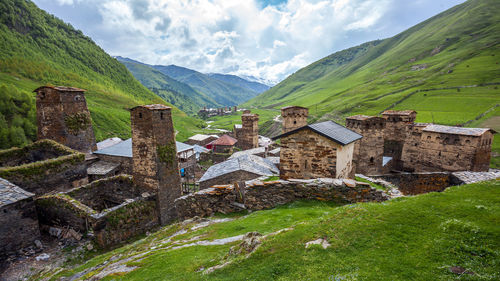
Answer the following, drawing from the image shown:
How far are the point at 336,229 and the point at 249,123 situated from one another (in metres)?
41.7

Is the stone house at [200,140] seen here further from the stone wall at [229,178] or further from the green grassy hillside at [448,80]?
the green grassy hillside at [448,80]

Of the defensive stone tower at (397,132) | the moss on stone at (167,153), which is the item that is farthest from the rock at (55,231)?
the defensive stone tower at (397,132)

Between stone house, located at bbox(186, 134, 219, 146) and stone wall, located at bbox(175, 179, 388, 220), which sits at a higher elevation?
stone wall, located at bbox(175, 179, 388, 220)

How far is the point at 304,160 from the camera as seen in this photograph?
12.9 meters

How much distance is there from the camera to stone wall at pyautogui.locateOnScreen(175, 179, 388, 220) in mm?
9500

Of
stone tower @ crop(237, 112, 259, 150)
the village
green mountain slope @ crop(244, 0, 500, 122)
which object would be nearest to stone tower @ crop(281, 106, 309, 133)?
the village

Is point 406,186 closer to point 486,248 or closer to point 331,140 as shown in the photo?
point 331,140

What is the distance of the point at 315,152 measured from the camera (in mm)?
12492

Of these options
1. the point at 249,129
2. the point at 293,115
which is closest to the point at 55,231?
the point at 293,115

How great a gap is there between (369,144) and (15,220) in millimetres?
29064

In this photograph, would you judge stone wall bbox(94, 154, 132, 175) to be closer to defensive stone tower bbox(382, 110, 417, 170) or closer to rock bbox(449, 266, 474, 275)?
rock bbox(449, 266, 474, 275)

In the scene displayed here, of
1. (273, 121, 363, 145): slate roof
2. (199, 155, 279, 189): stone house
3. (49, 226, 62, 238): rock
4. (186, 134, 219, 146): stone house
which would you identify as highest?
(273, 121, 363, 145): slate roof

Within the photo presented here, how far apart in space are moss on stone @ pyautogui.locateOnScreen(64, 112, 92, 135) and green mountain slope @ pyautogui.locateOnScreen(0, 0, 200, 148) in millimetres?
14568

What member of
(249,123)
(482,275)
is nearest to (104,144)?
(249,123)
